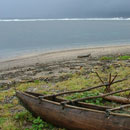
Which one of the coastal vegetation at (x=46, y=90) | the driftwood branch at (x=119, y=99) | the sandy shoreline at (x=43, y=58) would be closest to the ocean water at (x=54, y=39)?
the sandy shoreline at (x=43, y=58)

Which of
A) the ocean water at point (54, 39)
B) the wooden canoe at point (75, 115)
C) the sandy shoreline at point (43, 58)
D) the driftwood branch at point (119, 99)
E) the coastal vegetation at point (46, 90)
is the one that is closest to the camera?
the wooden canoe at point (75, 115)

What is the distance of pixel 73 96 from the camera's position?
7527 mm

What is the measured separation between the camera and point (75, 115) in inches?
201

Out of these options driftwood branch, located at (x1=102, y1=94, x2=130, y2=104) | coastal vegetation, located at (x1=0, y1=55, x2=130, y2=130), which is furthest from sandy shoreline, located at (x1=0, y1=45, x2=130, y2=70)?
driftwood branch, located at (x1=102, y1=94, x2=130, y2=104)

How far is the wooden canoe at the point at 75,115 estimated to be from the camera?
4.55 metres

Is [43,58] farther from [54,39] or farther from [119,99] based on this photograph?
[54,39]

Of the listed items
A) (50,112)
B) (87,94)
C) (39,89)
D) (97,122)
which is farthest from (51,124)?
(39,89)

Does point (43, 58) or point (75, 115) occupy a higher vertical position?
point (43, 58)

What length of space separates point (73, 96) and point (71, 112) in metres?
2.33

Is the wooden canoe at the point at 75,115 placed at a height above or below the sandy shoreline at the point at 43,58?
below

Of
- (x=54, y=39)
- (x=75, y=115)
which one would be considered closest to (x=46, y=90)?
(x=75, y=115)

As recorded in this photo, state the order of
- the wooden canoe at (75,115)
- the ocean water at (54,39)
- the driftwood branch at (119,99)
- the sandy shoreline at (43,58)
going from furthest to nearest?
1. the ocean water at (54,39)
2. the sandy shoreline at (43,58)
3. the driftwood branch at (119,99)
4. the wooden canoe at (75,115)

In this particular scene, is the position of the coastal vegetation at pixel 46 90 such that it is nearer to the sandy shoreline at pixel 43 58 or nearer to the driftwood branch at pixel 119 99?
the driftwood branch at pixel 119 99

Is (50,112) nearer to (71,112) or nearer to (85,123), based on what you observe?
(71,112)
